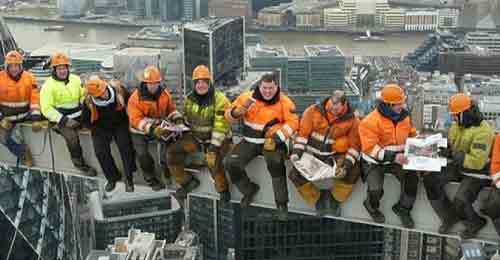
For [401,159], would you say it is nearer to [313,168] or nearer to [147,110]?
[313,168]

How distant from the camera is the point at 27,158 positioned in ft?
16.0

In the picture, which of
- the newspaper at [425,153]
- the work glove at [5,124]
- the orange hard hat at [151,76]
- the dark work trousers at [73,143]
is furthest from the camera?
the work glove at [5,124]

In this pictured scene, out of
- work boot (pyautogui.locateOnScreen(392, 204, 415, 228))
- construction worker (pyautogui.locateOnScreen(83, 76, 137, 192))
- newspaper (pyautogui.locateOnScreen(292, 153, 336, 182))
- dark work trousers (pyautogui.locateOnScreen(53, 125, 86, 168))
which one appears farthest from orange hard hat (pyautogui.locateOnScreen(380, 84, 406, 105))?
dark work trousers (pyautogui.locateOnScreen(53, 125, 86, 168))

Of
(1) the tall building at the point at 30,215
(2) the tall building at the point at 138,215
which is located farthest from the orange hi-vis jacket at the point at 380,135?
(2) the tall building at the point at 138,215

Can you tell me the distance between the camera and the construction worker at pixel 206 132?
404 cm

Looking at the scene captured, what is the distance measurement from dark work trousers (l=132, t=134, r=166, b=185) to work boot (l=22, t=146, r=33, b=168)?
0.86 m

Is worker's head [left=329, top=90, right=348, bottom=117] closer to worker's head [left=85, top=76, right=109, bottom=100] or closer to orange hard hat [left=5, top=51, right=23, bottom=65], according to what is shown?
worker's head [left=85, top=76, right=109, bottom=100]

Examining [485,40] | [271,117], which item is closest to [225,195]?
[271,117]

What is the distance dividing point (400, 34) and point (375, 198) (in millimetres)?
27479

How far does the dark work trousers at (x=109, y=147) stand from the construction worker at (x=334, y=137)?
970mm

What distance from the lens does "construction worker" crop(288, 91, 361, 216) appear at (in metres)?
3.84

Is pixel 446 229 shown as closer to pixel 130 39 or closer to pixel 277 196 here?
pixel 277 196

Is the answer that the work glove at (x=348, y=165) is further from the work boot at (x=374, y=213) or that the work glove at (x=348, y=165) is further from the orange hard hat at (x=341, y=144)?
the work boot at (x=374, y=213)

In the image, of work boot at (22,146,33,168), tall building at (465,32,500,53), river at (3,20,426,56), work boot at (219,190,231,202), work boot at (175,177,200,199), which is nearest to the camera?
work boot at (219,190,231,202)
